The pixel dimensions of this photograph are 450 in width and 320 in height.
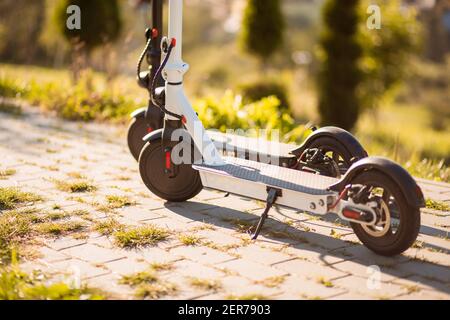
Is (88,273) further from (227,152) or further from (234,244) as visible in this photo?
(227,152)

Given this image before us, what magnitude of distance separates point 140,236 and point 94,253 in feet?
1.14

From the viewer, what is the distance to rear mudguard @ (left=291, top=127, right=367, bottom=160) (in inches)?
172

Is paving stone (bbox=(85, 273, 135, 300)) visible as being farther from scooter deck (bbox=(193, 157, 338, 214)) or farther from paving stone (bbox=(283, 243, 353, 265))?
scooter deck (bbox=(193, 157, 338, 214))

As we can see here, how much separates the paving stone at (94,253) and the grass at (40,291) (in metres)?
0.42

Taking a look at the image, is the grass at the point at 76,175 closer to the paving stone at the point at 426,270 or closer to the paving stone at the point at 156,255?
the paving stone at the point at 156,255

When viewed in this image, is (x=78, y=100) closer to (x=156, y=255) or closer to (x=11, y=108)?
(x=11, y=108)

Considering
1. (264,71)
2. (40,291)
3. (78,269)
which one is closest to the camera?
(40,291)

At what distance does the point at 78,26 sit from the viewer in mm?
9883

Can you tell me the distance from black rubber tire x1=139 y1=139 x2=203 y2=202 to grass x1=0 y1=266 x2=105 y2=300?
1588mm

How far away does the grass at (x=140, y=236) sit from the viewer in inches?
152

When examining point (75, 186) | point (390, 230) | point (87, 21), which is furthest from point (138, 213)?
point (87, 21)

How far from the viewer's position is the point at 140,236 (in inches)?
156

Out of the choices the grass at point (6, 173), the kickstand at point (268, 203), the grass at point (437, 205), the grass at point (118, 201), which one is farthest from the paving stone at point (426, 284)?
the grass at point (6, 173)

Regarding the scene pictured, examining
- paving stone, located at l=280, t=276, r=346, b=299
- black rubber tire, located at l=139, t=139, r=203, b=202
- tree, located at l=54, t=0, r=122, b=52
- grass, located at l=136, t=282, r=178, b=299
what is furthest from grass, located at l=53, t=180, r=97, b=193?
tree, located at l=54, t=0, r=122, b=52
